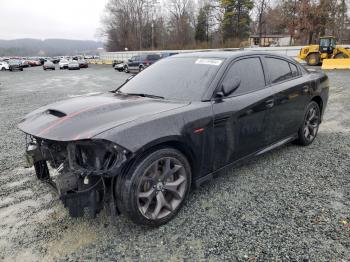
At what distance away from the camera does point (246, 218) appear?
9.09 feet

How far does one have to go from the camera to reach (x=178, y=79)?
131 inches

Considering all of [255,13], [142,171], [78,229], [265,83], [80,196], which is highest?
[255,13]

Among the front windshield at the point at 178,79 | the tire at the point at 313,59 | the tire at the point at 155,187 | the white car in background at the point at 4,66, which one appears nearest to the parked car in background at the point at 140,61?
the tire at the point at 313,59

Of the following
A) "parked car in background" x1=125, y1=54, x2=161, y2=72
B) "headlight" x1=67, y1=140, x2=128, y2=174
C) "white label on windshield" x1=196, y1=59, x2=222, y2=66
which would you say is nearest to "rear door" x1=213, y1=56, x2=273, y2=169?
"white label on windshield" x1=196, y1=59, x2=222, y2=66

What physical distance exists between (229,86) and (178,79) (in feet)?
2.09

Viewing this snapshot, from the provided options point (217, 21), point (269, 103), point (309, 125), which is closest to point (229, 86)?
point (269, 103)

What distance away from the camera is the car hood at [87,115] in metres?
2.37

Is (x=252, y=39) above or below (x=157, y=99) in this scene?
above

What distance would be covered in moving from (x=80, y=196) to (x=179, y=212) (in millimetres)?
1031

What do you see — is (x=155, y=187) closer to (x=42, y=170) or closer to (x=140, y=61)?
(x=42, y=170)

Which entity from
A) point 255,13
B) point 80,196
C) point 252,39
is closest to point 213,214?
point 80,196

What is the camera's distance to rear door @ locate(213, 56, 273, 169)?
3.00 m

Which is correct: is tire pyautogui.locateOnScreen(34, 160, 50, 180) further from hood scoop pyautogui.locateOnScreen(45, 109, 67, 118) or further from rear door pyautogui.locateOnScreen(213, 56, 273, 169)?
rear door pyautogui.locateOnScreen(213, 56, 273, 169)

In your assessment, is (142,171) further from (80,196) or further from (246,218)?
(246,218)
